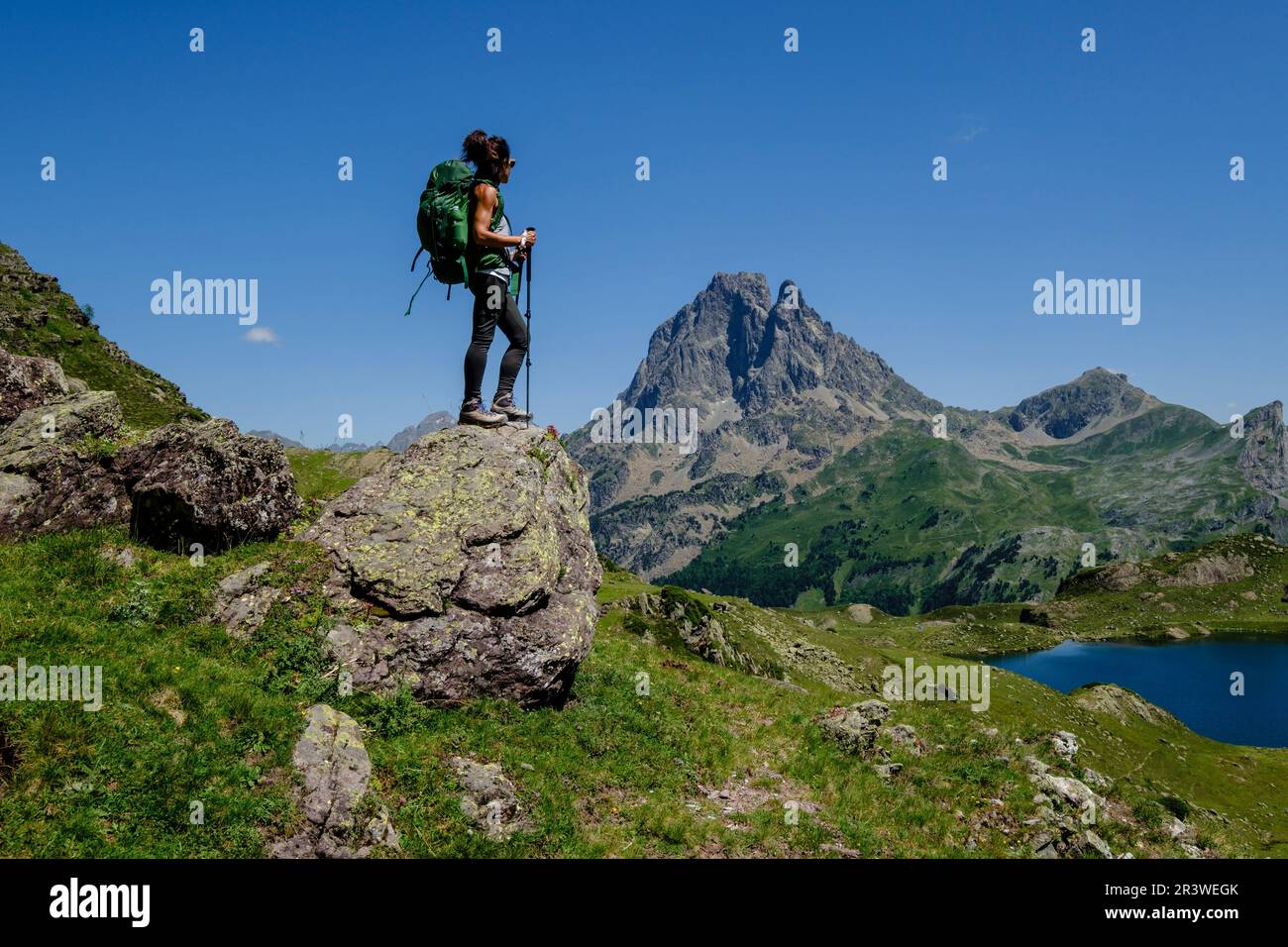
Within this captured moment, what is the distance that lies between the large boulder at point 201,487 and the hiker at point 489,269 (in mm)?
5276

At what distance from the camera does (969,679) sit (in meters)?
101

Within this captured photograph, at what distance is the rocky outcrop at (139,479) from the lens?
1606 cm

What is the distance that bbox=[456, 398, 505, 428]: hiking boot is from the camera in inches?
752

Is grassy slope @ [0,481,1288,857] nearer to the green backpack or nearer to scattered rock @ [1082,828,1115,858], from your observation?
scattered rock @ [1082,828,1115,858]

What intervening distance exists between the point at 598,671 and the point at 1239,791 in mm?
102762

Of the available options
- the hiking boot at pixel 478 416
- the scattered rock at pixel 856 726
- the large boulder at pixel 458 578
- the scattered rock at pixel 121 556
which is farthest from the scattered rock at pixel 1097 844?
the scattered rock at pixel 121 556

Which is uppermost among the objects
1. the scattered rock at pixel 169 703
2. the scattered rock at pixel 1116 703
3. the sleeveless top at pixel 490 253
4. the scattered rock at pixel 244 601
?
the sleeveless top at pixel 490 253

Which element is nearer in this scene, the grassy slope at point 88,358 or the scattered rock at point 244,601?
the scattered rock at point 244,601

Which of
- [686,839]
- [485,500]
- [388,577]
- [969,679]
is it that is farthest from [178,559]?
[969,679]

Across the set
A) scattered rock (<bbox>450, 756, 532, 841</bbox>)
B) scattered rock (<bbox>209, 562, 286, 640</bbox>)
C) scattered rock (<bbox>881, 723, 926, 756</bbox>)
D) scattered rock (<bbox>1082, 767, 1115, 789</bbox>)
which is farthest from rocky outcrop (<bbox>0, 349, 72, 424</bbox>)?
scattered rock (<bbox>1082, 767, 1115, 789</bbox>)

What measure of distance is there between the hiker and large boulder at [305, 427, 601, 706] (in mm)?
1266

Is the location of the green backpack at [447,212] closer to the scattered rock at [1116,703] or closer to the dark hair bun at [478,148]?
the dark hair bun at [478,148]

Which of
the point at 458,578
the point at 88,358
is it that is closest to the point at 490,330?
the point at 458,578
